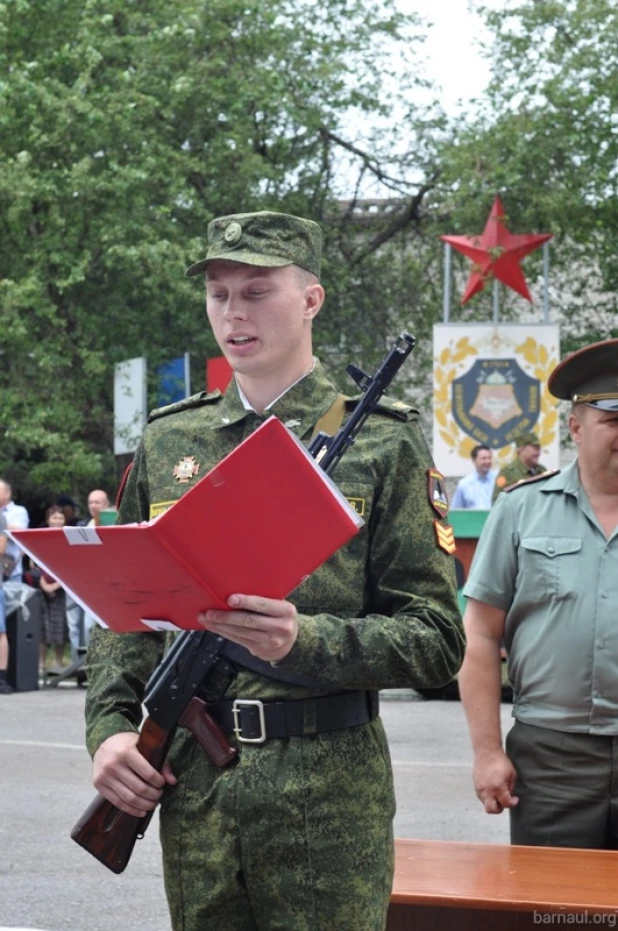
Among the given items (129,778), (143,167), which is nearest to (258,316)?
(129,778)

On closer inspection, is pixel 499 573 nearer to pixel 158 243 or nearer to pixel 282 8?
pixel 158 243

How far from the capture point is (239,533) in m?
2.45

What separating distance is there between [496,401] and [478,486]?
2790mm

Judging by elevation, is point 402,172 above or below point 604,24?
below

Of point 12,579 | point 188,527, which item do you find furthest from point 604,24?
point 188,527

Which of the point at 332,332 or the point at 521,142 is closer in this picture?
the point at 521,142

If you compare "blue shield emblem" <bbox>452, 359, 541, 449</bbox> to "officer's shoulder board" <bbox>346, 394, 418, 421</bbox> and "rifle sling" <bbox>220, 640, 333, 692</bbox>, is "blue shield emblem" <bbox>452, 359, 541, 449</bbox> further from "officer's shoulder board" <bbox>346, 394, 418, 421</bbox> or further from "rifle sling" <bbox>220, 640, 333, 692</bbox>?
"rifle sling" <bbox>220, 640, 333, 692</bbox>

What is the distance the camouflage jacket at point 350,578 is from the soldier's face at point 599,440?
1280 millimetres

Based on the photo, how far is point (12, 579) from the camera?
49.6 ft

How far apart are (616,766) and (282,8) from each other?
73.3 feet

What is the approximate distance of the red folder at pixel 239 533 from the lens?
2.40 m

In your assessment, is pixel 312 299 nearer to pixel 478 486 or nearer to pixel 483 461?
pixel 478 486

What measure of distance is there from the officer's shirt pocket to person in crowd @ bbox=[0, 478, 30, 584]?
10.1 meters

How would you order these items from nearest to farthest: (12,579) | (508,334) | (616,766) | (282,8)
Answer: (616,766) → (12,579) → (508,334) → (282,8)
